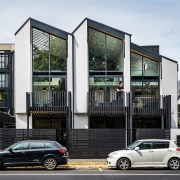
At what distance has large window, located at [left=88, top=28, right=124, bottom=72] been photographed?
31781 millimetres

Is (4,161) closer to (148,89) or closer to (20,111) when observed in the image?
(20,111)

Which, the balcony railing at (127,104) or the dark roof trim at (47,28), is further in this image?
the dark roof trim at (47,28)

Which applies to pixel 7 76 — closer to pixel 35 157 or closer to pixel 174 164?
pixel 35 157

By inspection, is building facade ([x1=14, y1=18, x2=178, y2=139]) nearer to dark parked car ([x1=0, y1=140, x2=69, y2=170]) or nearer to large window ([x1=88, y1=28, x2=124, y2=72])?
large window ([x1=88, y1=28, x2=124, y2=72])

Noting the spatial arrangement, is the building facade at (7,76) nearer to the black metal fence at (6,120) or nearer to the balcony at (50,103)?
the black metal fence at (6,120)

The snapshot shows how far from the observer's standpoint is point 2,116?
3203cm

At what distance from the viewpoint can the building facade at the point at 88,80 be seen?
30.8 m

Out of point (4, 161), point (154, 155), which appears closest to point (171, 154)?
point (154, 155)

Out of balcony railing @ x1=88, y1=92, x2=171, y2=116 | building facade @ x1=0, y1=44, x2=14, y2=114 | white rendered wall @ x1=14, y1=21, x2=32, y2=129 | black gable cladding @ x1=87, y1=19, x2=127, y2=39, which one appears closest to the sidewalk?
balcony railing @ x1=88, y1=92, x2=171, y2=116

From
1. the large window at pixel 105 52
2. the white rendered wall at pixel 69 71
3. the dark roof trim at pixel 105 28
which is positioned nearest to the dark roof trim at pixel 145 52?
the large window at pixel 105 52

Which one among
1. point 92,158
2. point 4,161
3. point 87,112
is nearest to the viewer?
point 4,161

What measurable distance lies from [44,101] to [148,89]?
299 inches

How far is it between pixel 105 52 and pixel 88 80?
2449mm

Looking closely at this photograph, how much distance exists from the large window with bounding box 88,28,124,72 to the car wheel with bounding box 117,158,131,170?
466 inches
